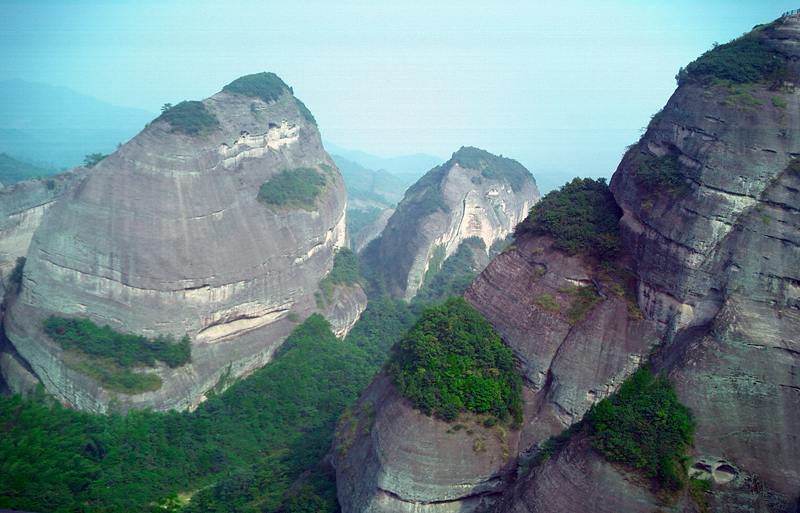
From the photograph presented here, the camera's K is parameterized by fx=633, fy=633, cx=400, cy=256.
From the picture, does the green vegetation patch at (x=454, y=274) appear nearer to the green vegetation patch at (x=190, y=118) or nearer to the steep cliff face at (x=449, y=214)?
the steep cliff face at (x=449, y=214)

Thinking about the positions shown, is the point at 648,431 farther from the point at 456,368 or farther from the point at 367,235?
the point at 367,235

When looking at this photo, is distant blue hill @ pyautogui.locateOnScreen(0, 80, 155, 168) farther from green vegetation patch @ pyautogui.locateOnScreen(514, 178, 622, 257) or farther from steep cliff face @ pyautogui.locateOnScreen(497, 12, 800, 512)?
steep cliff face @ pyautogui.locateOnScreen(497, 12, 800, 512)

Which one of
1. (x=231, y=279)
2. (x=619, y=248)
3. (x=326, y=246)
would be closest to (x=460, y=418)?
(x=619, y=248)

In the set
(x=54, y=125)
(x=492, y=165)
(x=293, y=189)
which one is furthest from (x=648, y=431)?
(x=54, y=125)

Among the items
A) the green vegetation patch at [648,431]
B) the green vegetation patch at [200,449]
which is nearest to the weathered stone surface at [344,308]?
the green vegetation patch at [200,449]

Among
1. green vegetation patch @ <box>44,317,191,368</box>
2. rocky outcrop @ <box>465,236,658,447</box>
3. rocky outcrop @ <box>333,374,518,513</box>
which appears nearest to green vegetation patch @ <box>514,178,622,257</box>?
rocky outcrop @ <box>465,236,658,447</box>

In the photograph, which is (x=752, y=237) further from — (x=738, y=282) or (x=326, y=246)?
(x=326, y=246)
